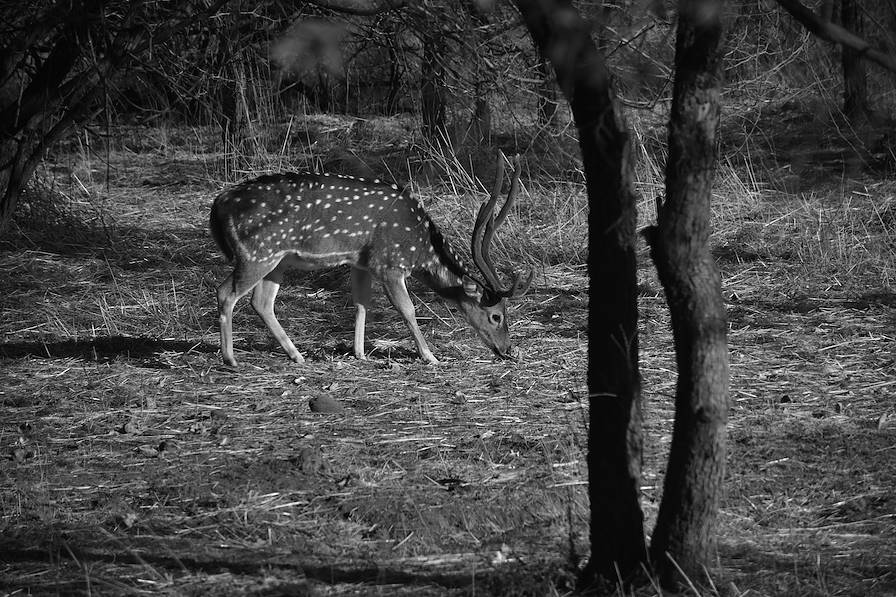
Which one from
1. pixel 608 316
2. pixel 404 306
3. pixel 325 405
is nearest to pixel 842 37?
pixel 608 316

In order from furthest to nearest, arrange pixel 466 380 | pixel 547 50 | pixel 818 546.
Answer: pixel 466 380
pixel 818 546
pixel 547 50

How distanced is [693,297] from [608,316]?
0.32 m

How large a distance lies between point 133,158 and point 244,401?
9.62 m

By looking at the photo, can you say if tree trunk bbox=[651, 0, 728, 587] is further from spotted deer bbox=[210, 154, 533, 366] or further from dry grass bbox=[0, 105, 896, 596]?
spotted deer bbox=[210, 154, 533, 366]

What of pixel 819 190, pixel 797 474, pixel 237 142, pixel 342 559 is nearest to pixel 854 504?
pixel 797 474

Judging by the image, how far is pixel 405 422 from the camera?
271 inches

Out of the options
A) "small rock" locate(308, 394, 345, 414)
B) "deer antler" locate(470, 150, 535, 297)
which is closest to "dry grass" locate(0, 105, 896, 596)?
"small rock" locate(308, 394, 345, 414)

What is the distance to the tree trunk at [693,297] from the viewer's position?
374cm

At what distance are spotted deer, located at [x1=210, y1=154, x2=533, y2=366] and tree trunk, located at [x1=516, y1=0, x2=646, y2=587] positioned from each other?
13.8ft

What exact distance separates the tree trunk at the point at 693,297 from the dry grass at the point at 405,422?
0.35m

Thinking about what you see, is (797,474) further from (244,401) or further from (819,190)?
(819,190)

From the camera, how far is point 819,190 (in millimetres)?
12344

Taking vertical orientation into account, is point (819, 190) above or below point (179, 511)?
above

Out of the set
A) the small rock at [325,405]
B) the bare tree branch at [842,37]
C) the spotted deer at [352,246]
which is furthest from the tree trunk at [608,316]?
the spotted deer at [352,246]
